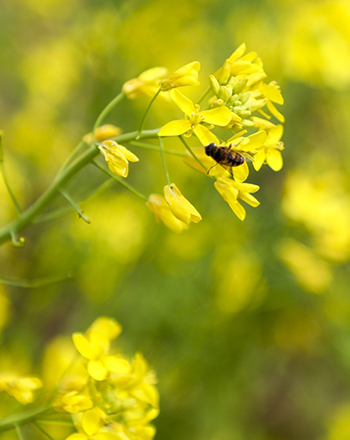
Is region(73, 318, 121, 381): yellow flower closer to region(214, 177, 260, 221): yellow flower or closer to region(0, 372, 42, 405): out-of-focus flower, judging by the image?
region(0, 372, 42, 405): out-of-focus flower

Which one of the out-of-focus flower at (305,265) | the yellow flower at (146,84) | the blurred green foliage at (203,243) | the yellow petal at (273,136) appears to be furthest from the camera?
the blurred green foliage at (203,243)

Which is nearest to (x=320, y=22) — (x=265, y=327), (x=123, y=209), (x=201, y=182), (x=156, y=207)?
(x=201, y=182)

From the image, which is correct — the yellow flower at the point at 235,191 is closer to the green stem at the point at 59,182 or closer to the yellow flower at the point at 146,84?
the green stem at the point at 59,182

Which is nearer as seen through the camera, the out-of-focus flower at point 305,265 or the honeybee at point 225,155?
the honeybee at point 225,155

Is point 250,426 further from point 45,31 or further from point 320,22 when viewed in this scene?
point 45,31

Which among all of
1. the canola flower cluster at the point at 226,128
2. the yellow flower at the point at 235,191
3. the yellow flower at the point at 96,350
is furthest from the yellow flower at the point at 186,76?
the yellow flower at the point at 96,350

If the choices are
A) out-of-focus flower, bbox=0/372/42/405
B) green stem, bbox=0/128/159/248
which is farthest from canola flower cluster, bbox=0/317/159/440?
green stem, bbox=0/128/159/248
